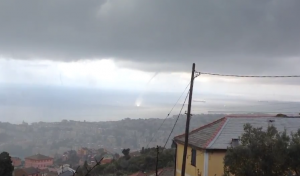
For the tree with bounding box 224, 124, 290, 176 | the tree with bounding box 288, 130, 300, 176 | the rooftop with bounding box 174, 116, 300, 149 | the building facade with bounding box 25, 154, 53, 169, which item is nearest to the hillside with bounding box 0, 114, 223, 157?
the building facade with bounding box 25, 154, 53, 169

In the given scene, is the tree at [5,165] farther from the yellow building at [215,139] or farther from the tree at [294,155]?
the tree at [294,155]

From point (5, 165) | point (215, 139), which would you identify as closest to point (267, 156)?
point (215, 139)

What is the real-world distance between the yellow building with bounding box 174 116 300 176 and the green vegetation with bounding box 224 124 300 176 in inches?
172

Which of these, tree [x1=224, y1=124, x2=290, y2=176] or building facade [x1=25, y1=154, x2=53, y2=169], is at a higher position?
tree [x1=224, y1=124, x2=290, y2=176]

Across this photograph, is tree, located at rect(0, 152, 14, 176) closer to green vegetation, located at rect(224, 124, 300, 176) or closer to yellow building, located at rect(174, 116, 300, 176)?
yellow building, located at rect(174, 116, 300, 176)

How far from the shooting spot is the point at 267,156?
14281 millimetres

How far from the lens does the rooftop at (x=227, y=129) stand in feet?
67.0

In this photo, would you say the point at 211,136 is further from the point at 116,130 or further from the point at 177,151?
the point at 116,130

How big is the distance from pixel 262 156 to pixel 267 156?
0.19 m

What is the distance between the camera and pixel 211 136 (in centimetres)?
2117

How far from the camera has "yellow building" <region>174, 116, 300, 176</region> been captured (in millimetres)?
19750

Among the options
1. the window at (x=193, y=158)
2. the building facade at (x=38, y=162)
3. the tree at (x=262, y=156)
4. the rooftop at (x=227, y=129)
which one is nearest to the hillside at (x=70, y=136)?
the building facade at (x=38, y=162)

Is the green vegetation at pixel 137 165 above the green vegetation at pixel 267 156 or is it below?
below

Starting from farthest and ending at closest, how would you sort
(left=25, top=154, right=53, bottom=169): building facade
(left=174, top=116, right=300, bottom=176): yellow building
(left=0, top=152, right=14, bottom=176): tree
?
(left=25, top=154, right=53, bottom=169): building facade, (left=0, top=152, right=14, bottom=176): tree, (left=174, top=116, right=300, bottom=176): yellow building
